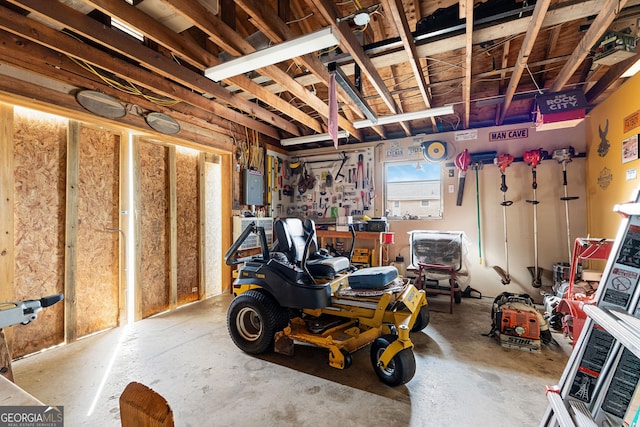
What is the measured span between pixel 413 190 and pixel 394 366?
3680mm

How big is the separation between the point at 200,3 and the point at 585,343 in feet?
9.88

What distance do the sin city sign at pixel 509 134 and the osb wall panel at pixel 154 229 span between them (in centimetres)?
523

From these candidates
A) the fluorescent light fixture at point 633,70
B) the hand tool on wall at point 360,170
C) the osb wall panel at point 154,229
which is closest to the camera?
the fluorescent light fixture at point 633,70

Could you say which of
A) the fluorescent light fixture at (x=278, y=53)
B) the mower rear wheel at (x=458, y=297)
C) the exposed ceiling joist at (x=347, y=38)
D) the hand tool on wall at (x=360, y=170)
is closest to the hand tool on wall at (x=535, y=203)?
the mower rear wheel at (x=458, y=297)

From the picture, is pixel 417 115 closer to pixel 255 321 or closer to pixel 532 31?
pixel 532 31

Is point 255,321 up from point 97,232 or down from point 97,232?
down

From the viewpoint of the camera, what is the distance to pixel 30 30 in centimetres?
221

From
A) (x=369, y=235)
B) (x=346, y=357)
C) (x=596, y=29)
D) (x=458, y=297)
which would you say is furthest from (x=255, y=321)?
(x=596, y=29)

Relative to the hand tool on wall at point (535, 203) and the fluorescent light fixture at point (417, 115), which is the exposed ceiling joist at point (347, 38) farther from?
the hand tool on wall at point (535, 203)

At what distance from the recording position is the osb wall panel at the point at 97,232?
10.3 feet

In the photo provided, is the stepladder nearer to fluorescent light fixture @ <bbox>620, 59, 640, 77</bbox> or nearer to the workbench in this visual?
fluorescent light fixture @ <bbox>620, 59, 640, 77</bbox>

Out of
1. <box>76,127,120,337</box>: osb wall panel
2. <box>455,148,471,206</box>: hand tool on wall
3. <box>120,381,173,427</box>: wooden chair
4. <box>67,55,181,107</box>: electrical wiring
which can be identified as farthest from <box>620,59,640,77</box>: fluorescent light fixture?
<box>76,127,120,337</box>: osb wall panel

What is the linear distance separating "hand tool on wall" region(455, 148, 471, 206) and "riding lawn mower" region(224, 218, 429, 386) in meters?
2.55

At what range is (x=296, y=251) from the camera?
3.00 m
